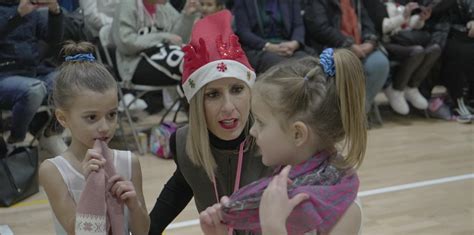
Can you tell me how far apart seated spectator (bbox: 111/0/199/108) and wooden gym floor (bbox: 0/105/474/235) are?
2.02 feet

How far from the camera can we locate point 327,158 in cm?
158

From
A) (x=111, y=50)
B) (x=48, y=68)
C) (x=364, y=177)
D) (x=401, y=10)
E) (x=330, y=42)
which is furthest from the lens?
(x=401, y=10)

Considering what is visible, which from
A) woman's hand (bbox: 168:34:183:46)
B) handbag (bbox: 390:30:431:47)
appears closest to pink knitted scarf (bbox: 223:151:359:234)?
woman's hand (bbox: 168:34:183:46)

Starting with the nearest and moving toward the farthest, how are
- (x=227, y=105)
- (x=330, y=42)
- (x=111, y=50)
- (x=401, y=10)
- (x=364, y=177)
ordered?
(x=227, y=105) → (x=364, y=177) → (x=111, y=50) → (x=330, y=42) → (x=401, y=10)

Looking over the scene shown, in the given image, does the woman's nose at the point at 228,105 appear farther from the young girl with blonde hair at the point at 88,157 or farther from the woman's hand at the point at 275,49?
the woman's hand at the point at 275,49

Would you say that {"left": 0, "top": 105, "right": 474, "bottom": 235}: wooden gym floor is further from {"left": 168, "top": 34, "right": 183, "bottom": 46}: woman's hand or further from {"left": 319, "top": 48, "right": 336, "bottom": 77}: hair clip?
{"left": 319, "top": 48, "right": 336, "bottom": 77}: hair clip

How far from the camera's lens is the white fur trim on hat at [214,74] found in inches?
85.2

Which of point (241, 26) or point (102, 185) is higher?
point (102, 185)

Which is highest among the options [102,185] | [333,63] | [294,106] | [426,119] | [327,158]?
[333,63]

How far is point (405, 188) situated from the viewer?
12.5 feet

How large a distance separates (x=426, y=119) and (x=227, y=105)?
4.07 metres

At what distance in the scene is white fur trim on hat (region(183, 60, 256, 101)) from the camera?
216cm

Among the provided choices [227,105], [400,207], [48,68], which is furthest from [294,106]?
[48,68]

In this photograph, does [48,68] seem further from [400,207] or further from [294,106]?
[294,106]
